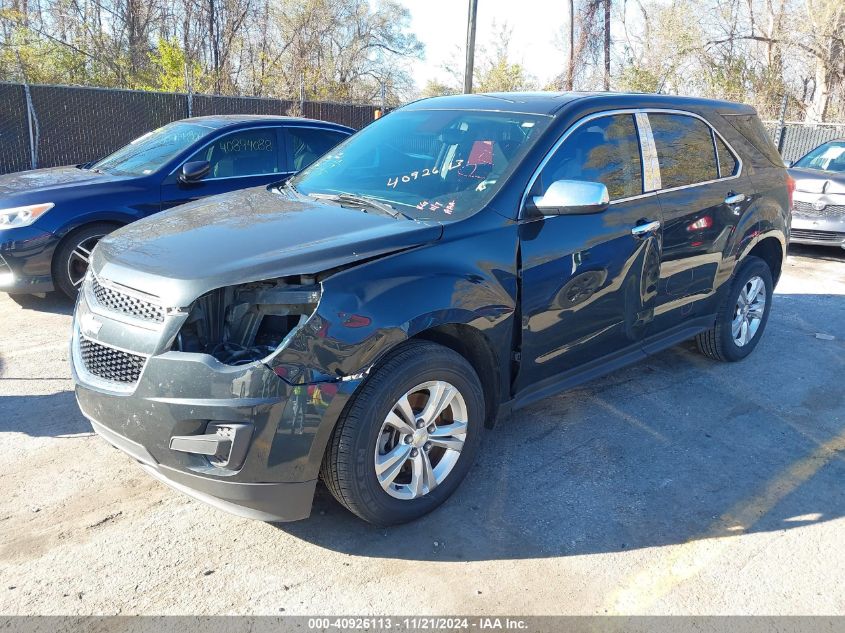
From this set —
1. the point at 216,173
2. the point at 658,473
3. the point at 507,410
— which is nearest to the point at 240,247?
the point at 507,410

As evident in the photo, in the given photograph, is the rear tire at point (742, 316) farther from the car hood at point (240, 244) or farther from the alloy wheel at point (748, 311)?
the car hood at point (240, 244)

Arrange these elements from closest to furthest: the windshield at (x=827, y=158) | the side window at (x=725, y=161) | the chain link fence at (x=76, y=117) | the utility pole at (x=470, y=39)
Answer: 1. the side window at (x=725, y=161)
2. the windshield at (x=827, y=158)
3. the utility pole at (x=470, y=39)
4. the chain link fence at (x=76, y=117)

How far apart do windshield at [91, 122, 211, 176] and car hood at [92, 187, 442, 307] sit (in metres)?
3.31

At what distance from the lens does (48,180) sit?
6.28 metres

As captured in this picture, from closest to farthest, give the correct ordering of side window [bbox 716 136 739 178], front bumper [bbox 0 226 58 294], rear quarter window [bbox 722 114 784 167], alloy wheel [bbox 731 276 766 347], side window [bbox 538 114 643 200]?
1. side window [bbox 538 114 643 200]
2. side window [bbox 716 136 739 178]
3. rear quarter window [bbox 722 114 784 167]
4. alloy wheel [bbox 731 276 766 347]
5. front bumper [bbox 0 226 58 294]

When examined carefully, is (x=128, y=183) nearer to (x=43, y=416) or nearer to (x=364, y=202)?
(x=43, y=416)

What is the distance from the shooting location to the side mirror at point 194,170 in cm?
616

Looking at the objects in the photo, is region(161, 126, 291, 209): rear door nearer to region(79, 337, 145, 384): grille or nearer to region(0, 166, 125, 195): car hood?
region(0, 166, 125, 195): car hood

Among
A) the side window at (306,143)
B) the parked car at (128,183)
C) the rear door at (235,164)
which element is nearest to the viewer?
the parked car at (128,183)

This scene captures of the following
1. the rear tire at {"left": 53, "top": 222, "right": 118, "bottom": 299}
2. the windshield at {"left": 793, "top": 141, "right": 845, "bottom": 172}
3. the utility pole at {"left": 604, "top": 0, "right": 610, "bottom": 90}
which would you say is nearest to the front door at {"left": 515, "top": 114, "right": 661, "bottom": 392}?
the rear tire at {"left": 53, "top": 222, "right": 118, "bottom": 299}

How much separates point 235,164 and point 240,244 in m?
4.21

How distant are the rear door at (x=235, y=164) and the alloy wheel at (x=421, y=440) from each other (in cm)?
422

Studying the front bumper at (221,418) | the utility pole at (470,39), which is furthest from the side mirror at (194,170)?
the utility pole at (470,39)

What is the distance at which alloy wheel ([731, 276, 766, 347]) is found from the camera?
5234 millimetres
